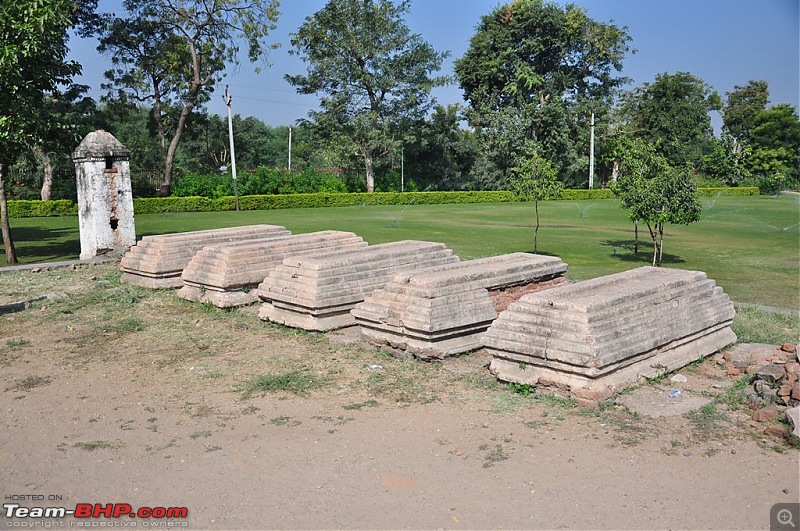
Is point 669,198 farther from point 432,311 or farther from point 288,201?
point 288,201

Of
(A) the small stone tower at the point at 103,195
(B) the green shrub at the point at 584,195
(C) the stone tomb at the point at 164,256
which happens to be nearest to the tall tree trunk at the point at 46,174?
(A) the small stone tower at the point at 103,195

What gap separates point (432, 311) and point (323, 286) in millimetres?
1846

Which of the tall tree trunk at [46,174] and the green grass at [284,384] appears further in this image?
the tall tree trunk at [46,174]

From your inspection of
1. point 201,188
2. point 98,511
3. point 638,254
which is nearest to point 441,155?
point 201,188

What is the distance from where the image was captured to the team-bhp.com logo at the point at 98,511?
4.26 metres

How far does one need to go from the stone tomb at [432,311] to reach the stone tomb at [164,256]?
4.85m

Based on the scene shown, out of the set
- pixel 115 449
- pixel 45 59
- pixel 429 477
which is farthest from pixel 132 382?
pixel 45 59

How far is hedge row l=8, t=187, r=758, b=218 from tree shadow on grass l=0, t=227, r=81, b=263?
5.01 metres

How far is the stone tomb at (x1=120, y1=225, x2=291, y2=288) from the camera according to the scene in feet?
38.2

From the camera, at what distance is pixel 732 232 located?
21469 millimetres

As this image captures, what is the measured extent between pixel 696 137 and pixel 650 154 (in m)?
44.4

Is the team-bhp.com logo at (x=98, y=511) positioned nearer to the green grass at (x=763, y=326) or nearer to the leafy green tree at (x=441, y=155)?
the green grass at (x=763, y=326)

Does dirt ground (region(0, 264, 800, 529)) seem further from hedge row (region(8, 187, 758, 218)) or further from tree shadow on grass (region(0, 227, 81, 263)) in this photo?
hedge row (region(8, 187, 758, 218))

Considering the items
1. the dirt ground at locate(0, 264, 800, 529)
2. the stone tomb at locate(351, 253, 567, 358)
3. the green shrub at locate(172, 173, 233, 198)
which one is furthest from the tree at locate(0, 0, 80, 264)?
the green shrub at locate(172, 173, 233, 198)
